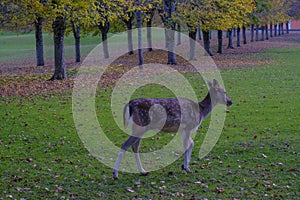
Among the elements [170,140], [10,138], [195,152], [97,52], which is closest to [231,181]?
[195,152]

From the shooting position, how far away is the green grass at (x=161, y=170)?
9.01 m

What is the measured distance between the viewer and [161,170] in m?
10.4

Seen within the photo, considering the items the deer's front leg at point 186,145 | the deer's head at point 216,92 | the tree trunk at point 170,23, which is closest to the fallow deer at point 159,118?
the deer's front leg at point 186,145

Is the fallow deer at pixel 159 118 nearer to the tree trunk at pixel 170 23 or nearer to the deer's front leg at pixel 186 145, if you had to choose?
the deer's front leg at pixel 186 145

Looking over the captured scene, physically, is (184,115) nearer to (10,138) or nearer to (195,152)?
(195,152)

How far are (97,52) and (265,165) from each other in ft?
142

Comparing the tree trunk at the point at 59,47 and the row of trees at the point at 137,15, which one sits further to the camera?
the tree trunk at the point at 59,47

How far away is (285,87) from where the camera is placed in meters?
22.6

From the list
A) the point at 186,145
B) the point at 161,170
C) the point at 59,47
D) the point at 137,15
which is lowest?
the point at 161,170

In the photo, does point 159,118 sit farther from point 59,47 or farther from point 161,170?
point 59,47

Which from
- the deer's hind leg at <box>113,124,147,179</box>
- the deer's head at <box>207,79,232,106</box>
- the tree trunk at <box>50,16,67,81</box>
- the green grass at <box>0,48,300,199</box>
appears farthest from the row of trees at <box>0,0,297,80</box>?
the deer's hind leg at <box>113,124,147,179</box>

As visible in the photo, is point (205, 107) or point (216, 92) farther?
point (216, 92)

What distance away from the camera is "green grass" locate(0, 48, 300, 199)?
901cm

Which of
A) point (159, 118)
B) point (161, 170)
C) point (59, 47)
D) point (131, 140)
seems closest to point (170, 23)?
point (59, 47)
